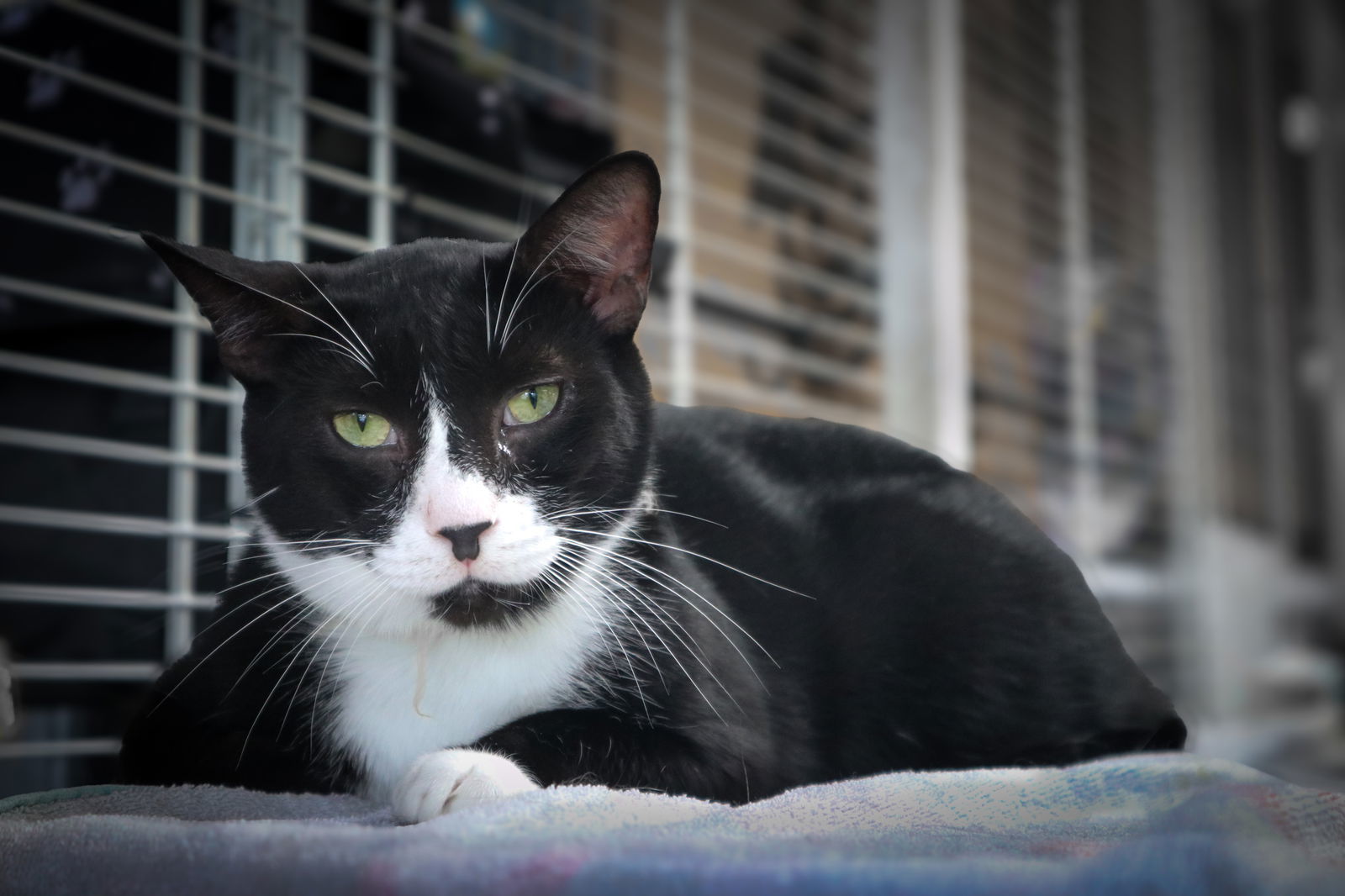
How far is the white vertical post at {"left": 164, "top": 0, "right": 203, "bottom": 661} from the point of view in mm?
958

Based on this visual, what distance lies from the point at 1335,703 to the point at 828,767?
362 centimetres

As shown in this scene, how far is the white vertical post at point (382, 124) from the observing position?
3.38ft

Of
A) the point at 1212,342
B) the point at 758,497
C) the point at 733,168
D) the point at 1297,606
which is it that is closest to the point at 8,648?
the point at 758,497

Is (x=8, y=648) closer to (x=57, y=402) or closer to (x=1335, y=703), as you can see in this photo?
(x=57, y=402)

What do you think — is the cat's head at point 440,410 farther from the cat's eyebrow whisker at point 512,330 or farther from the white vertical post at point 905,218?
the white vertical post at point 905,218

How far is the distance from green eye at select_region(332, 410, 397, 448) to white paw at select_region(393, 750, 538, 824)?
0.20m

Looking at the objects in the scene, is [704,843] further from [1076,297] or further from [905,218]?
[1076,297]

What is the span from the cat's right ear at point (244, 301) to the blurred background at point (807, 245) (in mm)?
168

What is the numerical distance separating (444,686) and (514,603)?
0.08 metres

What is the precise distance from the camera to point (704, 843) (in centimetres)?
49

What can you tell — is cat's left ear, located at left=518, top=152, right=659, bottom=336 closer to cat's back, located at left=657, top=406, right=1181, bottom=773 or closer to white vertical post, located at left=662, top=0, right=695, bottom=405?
cat's back, located at left=657, top=406, right=1181, bottom=773

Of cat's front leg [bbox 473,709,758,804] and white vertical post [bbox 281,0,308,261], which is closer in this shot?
cat's front leg [bbox 473,709,758,804]

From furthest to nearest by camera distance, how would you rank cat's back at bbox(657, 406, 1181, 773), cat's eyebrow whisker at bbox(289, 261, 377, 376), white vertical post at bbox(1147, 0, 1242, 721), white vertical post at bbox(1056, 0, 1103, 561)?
white vertical post at bbox(1147, 0, 1242, 721) < white vertical post at bbox(1056, 0, 1103, 561) < cat's back at bbox(657, 406, 1181, 773) < cat's eyebrow whisker at bbox(289, 261, 377, 376)

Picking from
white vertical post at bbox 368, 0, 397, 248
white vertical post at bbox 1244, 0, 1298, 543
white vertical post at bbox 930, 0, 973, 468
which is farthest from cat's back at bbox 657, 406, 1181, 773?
white vertical post at bbox 1244, 0, 1298, 543
